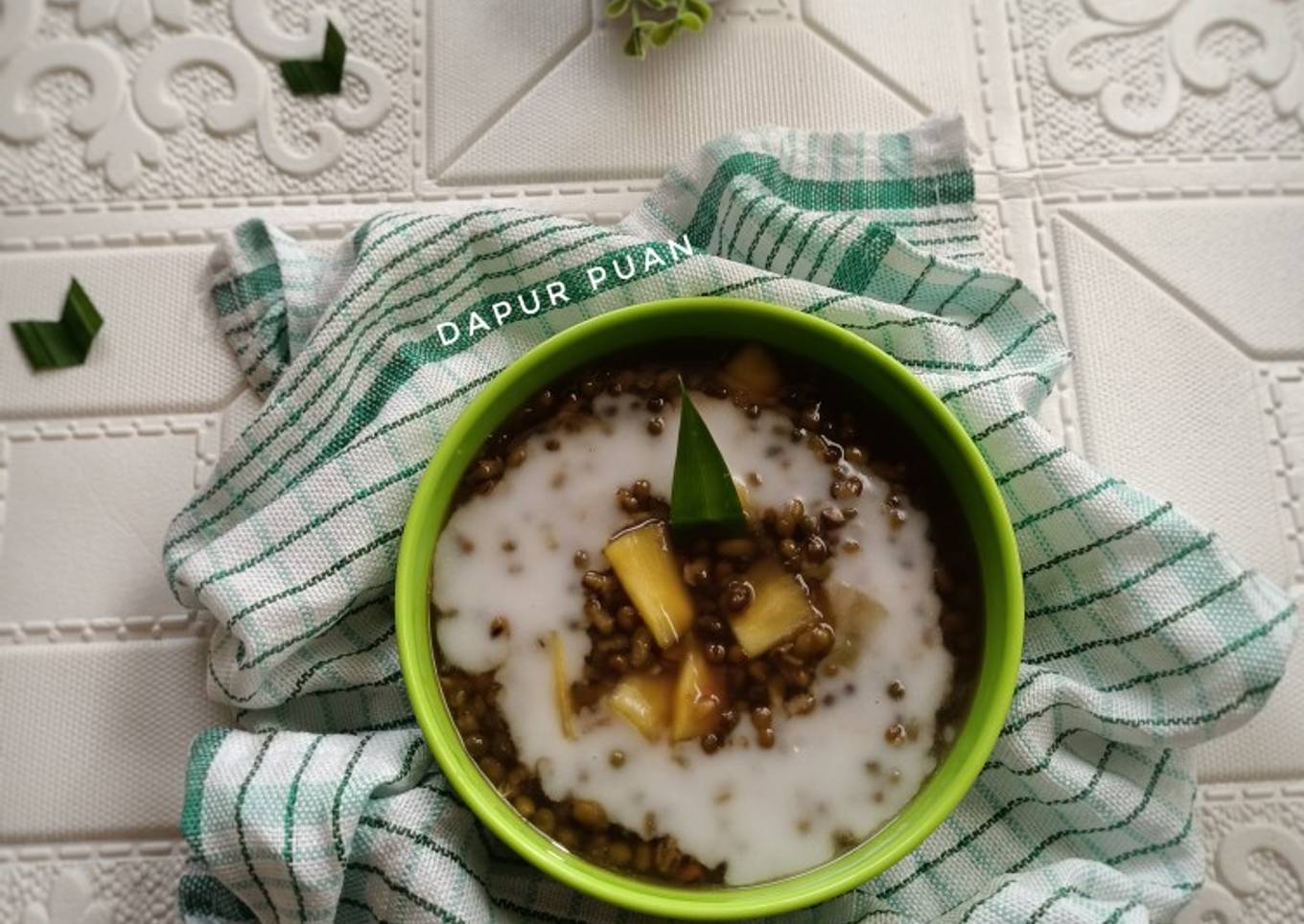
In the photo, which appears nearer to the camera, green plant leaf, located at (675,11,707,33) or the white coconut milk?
the white coconut milk

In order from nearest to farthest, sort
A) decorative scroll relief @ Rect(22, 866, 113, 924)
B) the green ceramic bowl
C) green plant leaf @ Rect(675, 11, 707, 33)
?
the green ceramic bowl → decorative scroll relief @ Rect(22, 866, 113, 924) → green plant leaf @ Rect(675, 11, 707, 33)

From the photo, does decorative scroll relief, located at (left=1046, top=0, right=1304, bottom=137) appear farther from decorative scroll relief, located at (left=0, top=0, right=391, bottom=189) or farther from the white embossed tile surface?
decorative scroll relief, located at (left=0, top=0, right=391, bottom=189)

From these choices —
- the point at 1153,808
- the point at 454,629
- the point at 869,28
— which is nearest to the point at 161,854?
the point at 454,629

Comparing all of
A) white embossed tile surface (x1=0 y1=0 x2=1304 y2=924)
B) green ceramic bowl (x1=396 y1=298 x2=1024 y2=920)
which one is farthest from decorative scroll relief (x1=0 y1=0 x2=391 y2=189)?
green ceramic bowl (x1=396 y1=298 x2=1024 y2=920)

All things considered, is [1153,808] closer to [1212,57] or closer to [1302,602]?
[1302,602]

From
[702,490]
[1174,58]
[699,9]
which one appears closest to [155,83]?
[699,9]

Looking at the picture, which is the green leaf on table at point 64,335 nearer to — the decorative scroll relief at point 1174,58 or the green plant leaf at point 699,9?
the green plant leaf at point 699,9
